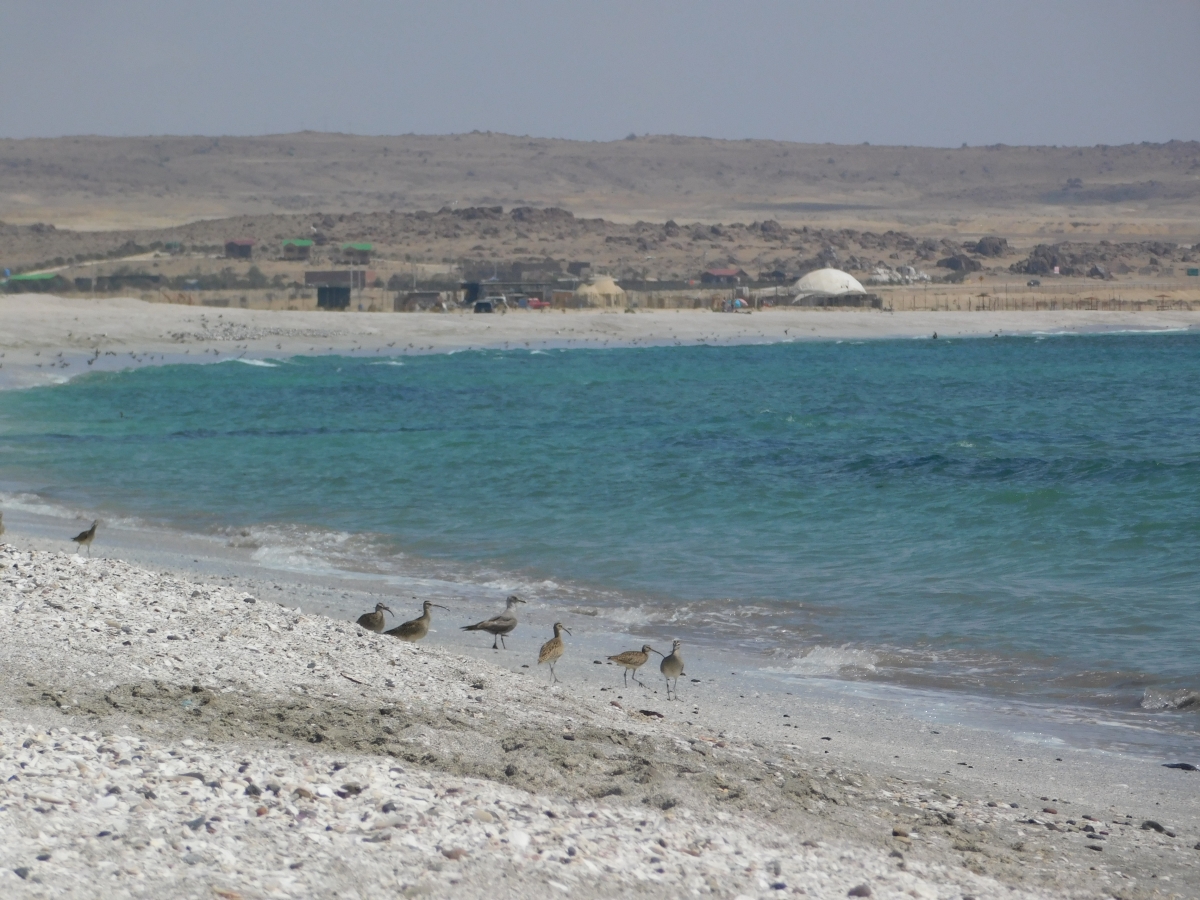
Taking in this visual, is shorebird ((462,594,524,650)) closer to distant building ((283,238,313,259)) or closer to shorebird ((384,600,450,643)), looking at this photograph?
shorebird ((384,600,450,643))

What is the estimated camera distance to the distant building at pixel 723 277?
107 m

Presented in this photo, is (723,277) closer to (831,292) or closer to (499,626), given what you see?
(831,292)

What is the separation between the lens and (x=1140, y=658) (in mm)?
11586

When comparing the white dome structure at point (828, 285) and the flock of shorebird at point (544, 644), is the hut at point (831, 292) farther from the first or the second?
the flock of shorebird at point (544, 644)

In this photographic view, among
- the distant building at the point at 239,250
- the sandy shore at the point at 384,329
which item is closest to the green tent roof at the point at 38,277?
the sandy shore at the point at 384,329

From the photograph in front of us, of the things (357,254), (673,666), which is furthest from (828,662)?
(357,254)

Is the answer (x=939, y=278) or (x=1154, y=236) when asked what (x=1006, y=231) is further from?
(x=939, y=278)

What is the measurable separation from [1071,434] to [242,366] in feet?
99.5

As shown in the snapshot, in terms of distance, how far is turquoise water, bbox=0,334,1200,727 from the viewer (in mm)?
→ 12648

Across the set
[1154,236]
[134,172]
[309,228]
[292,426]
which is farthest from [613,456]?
[134,172]

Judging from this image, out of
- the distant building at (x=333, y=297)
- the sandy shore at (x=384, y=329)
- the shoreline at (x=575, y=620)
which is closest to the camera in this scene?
the shoreline at (x=575, y=620)

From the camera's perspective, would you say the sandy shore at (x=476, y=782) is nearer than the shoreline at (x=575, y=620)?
Yes

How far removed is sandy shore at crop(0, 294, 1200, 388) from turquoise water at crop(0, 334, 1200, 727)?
954 cm

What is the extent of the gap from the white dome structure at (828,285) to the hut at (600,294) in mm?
11985
